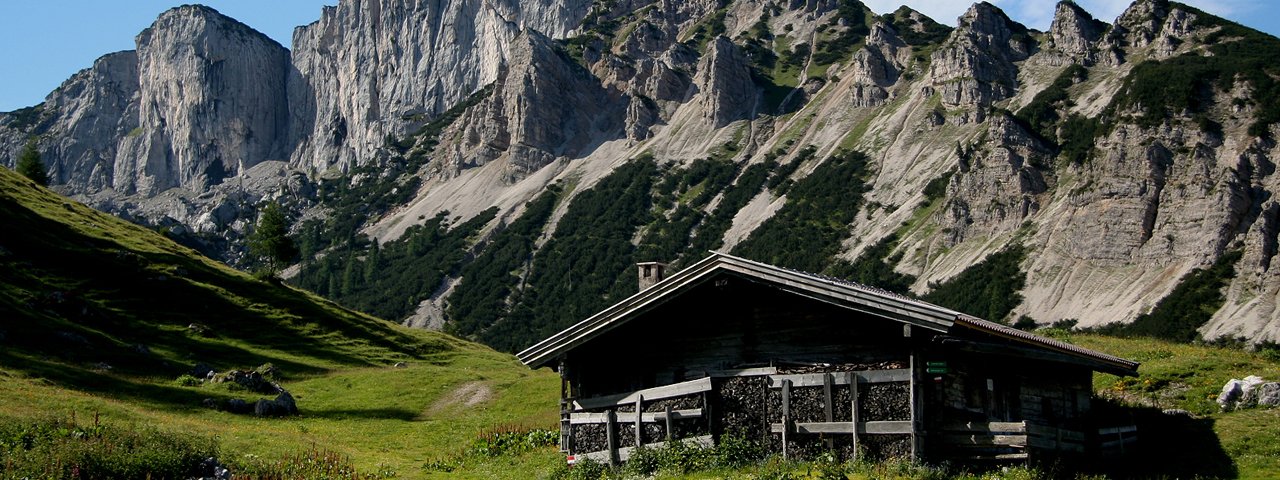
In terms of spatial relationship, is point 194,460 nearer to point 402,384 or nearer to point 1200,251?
point 402,384

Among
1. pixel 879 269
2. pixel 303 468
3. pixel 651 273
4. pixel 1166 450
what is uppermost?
pixel 879 269

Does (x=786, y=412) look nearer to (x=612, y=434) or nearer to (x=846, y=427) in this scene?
(x=846, y=427)

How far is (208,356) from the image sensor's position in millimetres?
59125

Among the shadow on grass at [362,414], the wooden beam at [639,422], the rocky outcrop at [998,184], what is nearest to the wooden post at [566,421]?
the wooden beam at [639,422]

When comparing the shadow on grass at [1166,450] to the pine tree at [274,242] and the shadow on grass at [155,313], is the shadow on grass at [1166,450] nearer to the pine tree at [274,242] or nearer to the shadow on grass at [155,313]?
the shadow on grass at [155,313]

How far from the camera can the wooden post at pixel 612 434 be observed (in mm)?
26406

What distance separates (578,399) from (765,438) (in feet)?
19.0

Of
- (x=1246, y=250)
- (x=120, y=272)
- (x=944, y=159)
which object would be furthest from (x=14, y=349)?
(x=944, y=159)

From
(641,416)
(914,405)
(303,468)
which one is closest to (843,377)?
(914,405)

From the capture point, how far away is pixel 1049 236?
480 ft

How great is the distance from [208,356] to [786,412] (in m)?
44.9

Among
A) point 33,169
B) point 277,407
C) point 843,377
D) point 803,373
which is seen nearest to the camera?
point 843,377

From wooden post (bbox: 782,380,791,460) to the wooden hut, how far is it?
0.03 m

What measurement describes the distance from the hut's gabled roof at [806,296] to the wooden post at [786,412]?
2.16 metres
